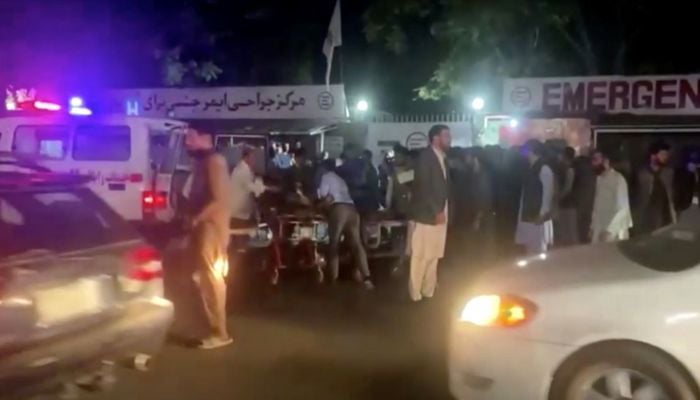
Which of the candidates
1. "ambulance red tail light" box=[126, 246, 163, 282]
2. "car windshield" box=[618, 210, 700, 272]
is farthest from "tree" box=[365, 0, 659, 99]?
"ambulance red tail light" box=[126, 246, 163, 282]

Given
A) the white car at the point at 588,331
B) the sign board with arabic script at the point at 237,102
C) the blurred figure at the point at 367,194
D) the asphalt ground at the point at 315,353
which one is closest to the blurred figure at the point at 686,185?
the asphalt ground at the point at 315,353

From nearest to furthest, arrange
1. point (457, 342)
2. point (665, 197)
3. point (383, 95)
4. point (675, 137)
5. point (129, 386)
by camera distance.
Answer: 1. point (457, 342)
2. point (129, 386)
3. point (665, 197)
4. point (675, 137)
5. point (383, 95)

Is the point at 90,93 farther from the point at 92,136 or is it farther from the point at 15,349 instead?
the point at 15,349

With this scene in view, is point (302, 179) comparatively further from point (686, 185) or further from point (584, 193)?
point (686, 185)

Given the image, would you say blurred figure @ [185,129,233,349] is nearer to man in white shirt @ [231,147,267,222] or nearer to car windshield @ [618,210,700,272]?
man in white shirt @ [231,147,267,222]

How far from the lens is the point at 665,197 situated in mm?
12281

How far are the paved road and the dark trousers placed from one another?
80 centimetres

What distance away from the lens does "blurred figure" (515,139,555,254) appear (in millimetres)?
11758

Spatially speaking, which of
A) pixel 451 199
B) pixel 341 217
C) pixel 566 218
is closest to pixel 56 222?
pixel 341 217

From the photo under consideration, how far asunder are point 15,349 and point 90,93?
1607 cm

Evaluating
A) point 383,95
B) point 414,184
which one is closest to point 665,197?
point 414,184

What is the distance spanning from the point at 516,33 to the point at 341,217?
524 inches

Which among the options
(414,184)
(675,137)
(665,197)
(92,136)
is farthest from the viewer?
(675,137)

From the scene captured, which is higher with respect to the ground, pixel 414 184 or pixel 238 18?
pixel 238 18
